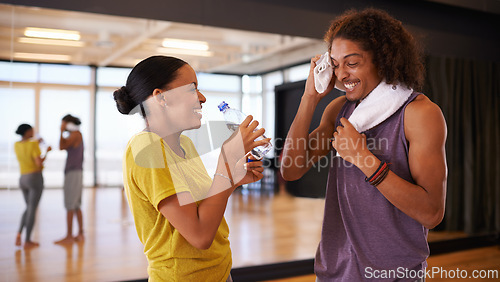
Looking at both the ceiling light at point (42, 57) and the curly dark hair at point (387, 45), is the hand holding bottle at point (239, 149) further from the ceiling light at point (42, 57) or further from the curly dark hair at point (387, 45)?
the ceiling light at point (42, 57)

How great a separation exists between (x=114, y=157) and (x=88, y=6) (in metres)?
1.07

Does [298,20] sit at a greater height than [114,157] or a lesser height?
greater

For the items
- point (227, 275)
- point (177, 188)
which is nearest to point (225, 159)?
point (177, 188)

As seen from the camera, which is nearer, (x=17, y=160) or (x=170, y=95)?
(x=170, y=95)

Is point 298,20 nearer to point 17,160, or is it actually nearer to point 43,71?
point 43,71

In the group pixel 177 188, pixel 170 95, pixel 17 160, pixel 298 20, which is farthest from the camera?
pixel 298 20

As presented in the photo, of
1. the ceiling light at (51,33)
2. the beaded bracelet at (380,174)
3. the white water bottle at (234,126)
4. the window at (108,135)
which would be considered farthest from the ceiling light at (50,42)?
the beaded bracelet at (380,174)

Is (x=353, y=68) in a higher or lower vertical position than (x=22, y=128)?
higher

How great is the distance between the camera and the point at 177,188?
0.99 metres

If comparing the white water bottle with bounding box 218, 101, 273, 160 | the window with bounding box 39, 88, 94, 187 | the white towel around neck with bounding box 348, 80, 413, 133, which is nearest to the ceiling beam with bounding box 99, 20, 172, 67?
the window with bounding box 39, 88, 94, 187

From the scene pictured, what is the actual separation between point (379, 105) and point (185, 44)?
216cm

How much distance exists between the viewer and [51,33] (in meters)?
2.68

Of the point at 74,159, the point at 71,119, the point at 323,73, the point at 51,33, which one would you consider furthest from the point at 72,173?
the point at 323,73

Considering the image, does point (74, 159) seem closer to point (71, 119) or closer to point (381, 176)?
point (71, 119)
